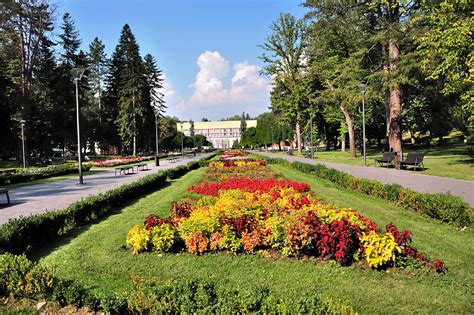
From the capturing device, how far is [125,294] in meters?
3.61

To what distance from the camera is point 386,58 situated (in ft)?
66.1

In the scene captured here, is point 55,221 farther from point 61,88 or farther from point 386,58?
point 61,88

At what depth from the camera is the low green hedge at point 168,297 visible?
304 cm

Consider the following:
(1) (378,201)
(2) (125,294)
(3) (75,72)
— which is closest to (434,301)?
(2) (125,294)

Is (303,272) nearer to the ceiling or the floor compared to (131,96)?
nearer to the floor

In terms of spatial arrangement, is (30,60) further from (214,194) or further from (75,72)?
(214,194)

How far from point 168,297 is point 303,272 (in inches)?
79.6

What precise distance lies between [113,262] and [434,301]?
4268mm

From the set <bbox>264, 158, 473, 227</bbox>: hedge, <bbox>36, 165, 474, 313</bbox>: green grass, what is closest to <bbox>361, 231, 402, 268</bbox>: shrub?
<bbox>36, 165, 474, 313</bbox>: green grass

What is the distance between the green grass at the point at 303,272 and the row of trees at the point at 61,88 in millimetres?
29703

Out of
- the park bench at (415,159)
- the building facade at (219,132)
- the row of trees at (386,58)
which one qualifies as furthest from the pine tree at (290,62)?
the building facade at (219,132)

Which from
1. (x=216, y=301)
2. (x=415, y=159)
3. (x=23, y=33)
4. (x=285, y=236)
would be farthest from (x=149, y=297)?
(x=23, y=33)

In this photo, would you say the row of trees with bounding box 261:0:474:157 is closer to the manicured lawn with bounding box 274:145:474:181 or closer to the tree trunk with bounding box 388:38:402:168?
the tree trunk with bounding box 388:38:402:168

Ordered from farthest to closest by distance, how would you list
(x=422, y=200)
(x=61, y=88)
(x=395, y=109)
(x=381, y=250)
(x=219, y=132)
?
(x=219, y=132) < (x=61, y=88) < (x=395, y=109) < (x=422, y=200) < (x=381, y=250)
